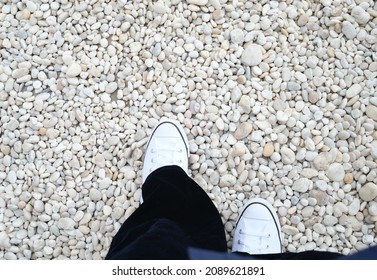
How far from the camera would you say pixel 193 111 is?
1626 millimetres

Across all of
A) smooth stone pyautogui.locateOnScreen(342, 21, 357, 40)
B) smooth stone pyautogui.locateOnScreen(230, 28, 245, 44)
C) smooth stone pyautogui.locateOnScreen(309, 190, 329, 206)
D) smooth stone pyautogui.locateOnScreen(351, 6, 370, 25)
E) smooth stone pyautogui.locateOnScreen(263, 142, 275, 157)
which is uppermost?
smooth stone pyautogui.locateOnScreen(351, 6, 370, 25)

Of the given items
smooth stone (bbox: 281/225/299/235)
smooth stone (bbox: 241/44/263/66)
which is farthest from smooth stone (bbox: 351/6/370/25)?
smooth stone (bbox: 281/225/299/235)

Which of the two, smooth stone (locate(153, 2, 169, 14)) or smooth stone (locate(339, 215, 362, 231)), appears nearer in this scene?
smooth stone (locate(339, 215, 362, 231))

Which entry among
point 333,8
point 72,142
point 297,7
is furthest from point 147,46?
point 333,8

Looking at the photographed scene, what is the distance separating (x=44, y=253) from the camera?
1.58 meters

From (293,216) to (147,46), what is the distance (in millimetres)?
726

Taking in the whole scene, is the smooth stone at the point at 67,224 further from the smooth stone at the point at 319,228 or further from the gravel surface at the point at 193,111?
the smooth stone at the point at 319,228

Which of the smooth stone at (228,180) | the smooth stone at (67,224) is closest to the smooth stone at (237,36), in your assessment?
the smooth stone at (228,180)

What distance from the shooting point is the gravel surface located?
157 cm

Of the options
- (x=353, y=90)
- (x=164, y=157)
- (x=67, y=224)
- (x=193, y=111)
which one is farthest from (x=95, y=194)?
(x=353, y=90)

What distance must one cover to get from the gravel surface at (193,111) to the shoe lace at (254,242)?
63 millimetres

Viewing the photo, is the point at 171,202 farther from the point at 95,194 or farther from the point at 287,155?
the point at 287,155

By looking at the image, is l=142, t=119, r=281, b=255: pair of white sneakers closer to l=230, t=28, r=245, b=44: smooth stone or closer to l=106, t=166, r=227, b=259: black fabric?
l=106, t=166, r=227, b=259: black fabric

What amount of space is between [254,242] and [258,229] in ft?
0.14
